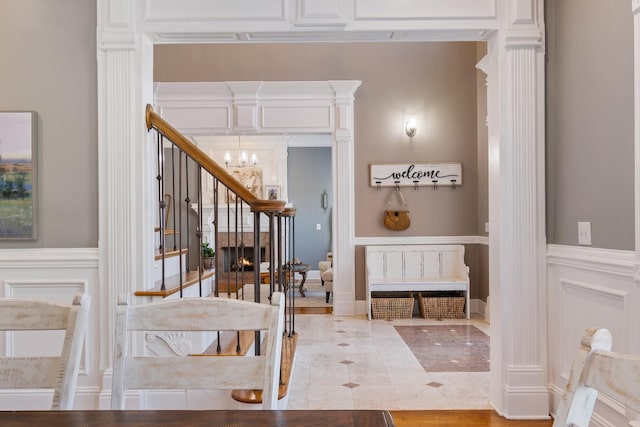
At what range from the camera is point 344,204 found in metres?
6.06

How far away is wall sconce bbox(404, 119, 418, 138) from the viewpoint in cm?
608

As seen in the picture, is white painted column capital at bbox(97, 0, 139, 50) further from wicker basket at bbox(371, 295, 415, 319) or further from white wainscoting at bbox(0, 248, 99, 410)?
wicker basket at bbox(371, 295, 415, 319)

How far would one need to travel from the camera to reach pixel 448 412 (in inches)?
114

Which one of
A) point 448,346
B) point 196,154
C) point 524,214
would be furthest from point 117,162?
point 448,346

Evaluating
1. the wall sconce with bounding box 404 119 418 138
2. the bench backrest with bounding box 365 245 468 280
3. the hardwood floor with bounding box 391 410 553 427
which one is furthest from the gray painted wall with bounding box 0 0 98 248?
the wall sconce with bounding box 404 119 418 138

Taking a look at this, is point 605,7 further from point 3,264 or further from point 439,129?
point 439,129

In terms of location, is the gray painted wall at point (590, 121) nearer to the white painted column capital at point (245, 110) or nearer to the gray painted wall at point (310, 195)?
the white painted column capital at point (245, 110)

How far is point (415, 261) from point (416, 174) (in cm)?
109

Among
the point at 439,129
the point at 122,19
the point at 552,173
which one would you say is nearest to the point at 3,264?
the point at 122,19

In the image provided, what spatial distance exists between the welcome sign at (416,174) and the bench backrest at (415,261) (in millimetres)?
793

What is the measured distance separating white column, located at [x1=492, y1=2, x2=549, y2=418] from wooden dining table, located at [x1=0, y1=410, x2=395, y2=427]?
6.31 feet

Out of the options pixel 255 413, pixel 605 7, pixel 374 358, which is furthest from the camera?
pixel 374 358

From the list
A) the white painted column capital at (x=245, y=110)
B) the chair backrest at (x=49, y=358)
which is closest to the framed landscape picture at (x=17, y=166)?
the chair backrest at (x=49, y=358)

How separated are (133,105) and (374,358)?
2.75 meters
